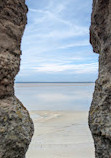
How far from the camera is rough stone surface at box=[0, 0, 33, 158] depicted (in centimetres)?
295

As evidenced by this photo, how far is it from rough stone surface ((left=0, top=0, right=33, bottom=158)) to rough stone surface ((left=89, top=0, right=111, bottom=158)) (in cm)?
124

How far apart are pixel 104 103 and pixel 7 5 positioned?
100 inches

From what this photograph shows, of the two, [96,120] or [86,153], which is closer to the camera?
[96,120]

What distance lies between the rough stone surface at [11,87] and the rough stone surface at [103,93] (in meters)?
1.24

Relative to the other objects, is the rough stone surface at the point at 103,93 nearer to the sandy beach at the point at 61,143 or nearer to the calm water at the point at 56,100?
the sandy beach at the point at 61,143

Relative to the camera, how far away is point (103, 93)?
10.4 ft

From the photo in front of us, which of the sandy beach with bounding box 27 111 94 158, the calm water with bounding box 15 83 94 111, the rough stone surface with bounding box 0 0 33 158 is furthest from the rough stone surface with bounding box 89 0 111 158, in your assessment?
the calm water with bounding box 15 83 94 111

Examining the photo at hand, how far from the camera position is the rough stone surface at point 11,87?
2945mm

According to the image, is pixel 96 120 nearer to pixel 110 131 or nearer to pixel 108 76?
pixel 110 131

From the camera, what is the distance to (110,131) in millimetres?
2805

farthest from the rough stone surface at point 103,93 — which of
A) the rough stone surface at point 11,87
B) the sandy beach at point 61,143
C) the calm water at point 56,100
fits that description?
the calm water at point 56,100

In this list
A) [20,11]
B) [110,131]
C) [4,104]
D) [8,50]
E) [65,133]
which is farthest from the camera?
[65,133]

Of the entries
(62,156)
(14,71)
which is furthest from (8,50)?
(62,156)

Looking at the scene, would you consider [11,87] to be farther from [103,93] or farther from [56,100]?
[56,100]
